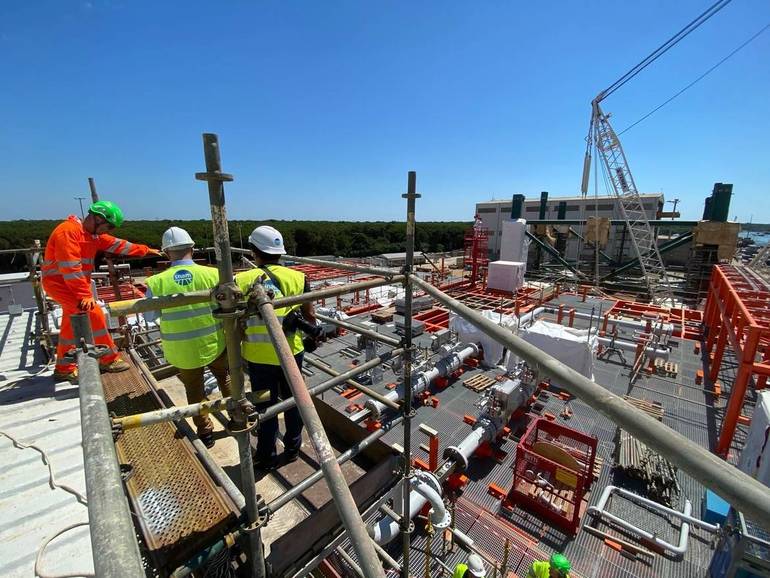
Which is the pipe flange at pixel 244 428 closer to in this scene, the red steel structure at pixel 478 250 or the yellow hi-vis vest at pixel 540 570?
the yellow hi-vis vest at pixel 540 570

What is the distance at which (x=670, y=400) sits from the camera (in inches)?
426

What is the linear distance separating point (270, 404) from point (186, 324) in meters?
1.12

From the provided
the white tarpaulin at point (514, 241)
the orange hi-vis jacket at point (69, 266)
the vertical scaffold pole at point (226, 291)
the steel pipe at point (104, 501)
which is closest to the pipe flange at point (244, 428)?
the vertical scaffold pole at point (226, 291)

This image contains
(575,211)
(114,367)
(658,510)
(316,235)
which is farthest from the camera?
(316,235)

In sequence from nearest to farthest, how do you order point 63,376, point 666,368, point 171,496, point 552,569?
1. point 171,496
2. point 63,376
3. point 552,569
4. point 666,368

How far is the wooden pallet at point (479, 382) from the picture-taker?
37.1 ft

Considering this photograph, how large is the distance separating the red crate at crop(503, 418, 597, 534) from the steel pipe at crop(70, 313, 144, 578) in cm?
735

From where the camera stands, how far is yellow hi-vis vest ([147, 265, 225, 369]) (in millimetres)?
3123

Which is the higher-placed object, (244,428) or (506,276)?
(244,428)

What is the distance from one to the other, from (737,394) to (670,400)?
3.23 meters

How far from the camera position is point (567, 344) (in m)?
11.1

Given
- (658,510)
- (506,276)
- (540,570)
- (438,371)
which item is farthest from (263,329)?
(506,276)

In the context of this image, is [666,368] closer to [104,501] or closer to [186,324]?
[186,324]

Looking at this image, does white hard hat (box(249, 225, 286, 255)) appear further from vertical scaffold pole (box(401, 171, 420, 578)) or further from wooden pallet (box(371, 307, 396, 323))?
wooden pallet (box(371, 307, 396, 323))
